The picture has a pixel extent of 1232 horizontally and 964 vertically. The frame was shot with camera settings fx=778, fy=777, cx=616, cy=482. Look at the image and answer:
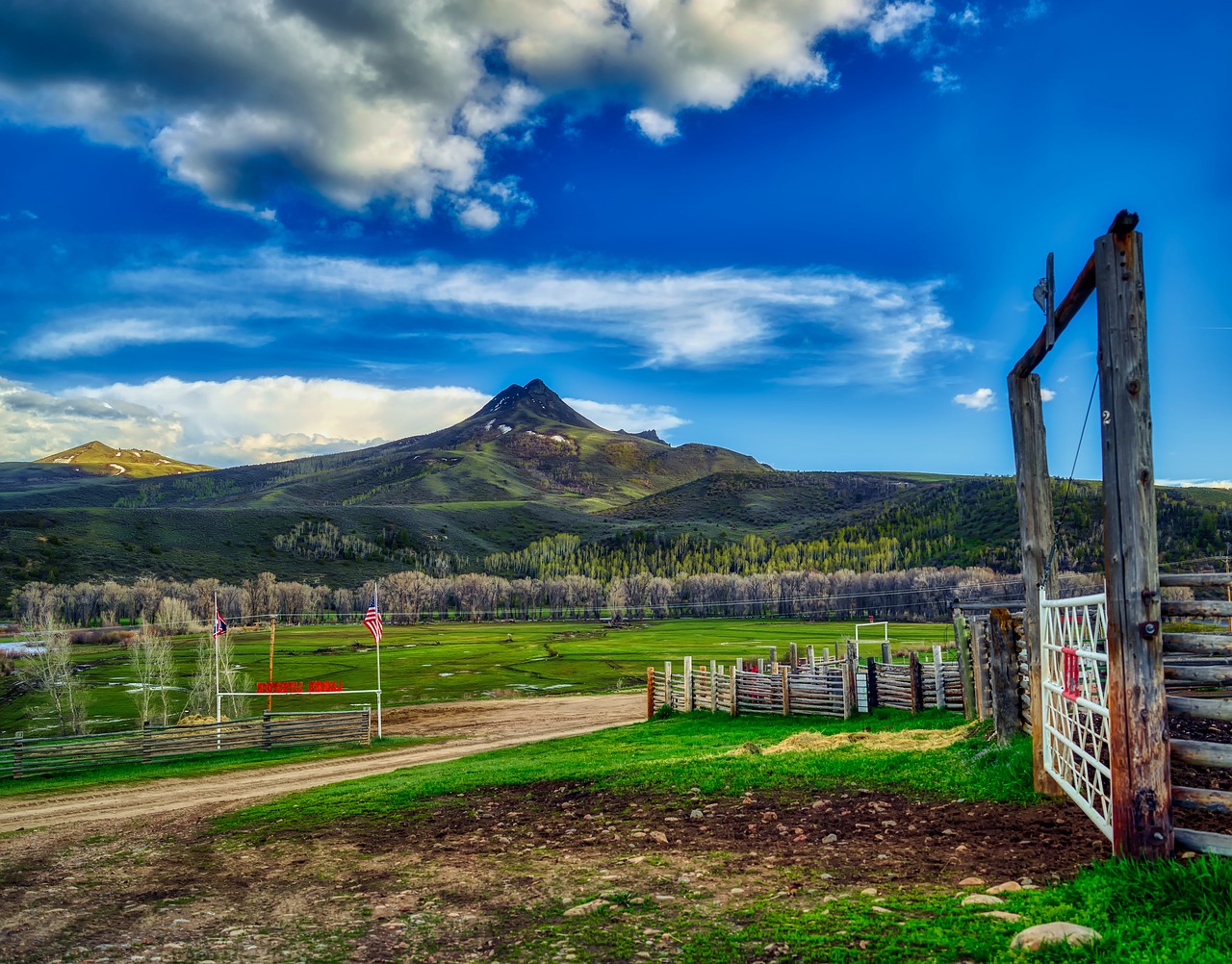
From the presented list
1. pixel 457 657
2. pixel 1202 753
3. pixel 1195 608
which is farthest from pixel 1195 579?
pixel 457 657

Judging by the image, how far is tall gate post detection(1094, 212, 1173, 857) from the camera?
6.19 meters

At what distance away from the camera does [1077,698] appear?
741 centimetres

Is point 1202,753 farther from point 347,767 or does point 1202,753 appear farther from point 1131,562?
point 347,767

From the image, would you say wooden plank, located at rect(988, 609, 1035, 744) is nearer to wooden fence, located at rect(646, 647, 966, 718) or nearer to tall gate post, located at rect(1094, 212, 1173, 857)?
tall gate post, located at rect(1094, 212, 1173, 857)

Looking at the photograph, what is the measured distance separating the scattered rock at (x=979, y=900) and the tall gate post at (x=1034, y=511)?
3.60 m

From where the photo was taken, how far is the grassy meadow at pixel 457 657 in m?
60.6

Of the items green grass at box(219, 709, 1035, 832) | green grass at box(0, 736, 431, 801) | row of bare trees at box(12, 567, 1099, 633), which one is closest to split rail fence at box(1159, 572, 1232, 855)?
green grass at box(219, 709, 1035, 832)

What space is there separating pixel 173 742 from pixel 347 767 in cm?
957

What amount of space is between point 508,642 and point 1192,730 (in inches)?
3698

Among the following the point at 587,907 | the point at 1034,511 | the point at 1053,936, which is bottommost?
the point at 587,907

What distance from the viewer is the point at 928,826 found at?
859 cm

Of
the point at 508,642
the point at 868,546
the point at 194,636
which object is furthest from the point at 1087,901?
the point at 868,546

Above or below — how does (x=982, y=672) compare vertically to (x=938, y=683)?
above

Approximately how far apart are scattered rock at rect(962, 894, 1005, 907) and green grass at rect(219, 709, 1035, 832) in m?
3.36
